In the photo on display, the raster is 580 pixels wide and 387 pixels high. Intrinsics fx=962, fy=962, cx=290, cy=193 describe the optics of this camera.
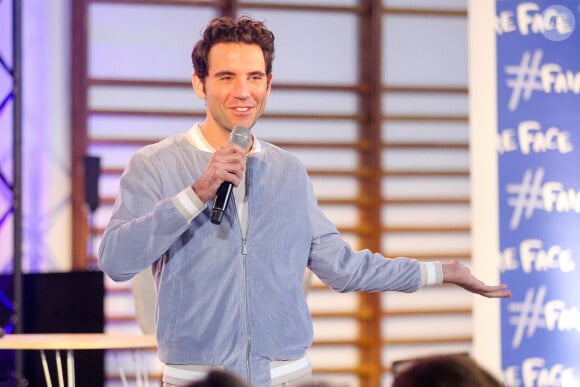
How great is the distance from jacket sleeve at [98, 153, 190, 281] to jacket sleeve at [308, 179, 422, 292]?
395 millimetres

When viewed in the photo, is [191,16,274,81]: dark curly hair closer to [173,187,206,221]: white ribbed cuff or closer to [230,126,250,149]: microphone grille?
[230,126,250,149]: microphone grille

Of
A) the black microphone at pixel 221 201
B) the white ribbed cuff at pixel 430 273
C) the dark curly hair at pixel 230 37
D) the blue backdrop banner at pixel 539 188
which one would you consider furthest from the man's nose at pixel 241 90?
the blue backdrop banner at pixel 539 188

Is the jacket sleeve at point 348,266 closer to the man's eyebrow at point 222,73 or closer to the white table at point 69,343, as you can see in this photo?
the man's eyebrow at point 222,73

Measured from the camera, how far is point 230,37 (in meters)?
2.18

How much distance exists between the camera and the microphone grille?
2.09 meters

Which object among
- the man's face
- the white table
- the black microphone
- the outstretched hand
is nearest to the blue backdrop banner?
the outstretched hand

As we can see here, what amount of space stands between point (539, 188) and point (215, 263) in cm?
181

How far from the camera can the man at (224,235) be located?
6.52 ft

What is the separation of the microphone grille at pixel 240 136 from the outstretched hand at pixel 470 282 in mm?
630

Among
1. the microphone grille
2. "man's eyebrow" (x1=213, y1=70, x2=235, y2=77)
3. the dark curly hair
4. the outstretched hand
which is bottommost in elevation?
the outstretched hand

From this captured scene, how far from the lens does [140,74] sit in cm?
670

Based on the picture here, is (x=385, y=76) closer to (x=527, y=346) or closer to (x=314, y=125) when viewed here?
(x=314, y=125)

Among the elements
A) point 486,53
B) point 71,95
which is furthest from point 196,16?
point 486,53

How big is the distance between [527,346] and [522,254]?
34cm
